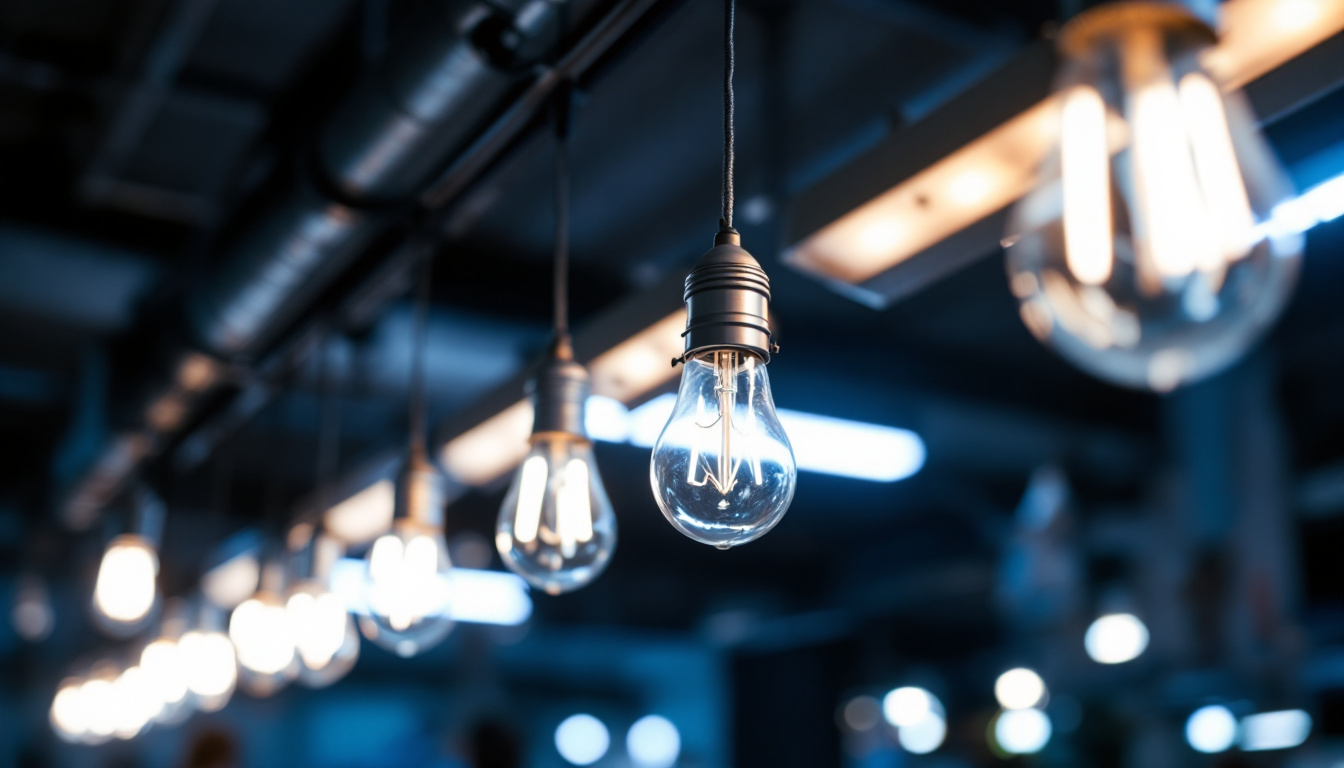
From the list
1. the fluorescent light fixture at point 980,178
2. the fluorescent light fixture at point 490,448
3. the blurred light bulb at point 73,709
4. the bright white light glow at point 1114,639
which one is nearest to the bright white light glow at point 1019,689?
the bright white light glow at point 1114,639

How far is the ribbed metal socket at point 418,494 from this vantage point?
93.3 inches

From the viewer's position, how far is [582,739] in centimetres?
1245

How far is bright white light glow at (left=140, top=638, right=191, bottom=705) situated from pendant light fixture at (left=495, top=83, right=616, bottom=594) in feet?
9.22

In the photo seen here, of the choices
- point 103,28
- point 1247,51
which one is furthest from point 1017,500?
point 1247,51

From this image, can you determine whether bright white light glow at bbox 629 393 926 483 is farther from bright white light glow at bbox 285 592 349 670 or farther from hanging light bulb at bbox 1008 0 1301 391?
hanging light bulb at bbox 1008 0 1301 391

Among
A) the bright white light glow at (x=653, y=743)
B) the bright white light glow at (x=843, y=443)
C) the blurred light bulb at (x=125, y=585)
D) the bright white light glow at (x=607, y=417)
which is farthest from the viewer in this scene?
the bright white light glow at (x=653, y=743)

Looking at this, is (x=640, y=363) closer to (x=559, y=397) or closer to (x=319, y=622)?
(x=559, y=397)

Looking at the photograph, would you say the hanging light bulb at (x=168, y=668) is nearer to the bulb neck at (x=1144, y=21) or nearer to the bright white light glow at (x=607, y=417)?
the bright white light glow at (x=607, y=417)

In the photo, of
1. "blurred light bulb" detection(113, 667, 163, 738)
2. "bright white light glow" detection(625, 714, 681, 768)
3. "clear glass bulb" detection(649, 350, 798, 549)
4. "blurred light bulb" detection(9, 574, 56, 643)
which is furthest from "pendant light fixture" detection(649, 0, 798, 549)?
"bright white light glow" detection(625, 714, 681, 768)

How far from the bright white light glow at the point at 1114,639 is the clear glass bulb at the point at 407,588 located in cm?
548

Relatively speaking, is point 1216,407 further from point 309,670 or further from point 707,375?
point 707,375

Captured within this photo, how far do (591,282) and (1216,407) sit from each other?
317 centimetres

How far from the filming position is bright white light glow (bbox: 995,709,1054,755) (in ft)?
30.7

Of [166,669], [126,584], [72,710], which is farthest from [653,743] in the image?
[126,584]
